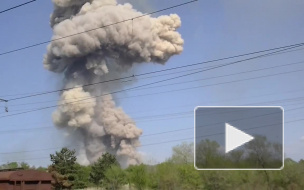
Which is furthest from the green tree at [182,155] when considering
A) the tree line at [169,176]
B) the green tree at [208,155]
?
the green tree at [208,155]

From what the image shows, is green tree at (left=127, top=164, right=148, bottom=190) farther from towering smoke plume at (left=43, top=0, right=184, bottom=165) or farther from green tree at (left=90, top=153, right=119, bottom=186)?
towering smoke plume at (left=43, top=0, right=184, bottom=165)

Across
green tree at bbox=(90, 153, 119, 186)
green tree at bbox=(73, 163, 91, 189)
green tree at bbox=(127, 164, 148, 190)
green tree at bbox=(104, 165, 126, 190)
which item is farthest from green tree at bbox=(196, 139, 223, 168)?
green tree at bbox=(90, 153, 119, 186)

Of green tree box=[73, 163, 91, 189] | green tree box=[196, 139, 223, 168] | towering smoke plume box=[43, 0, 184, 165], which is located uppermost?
towering smoke plume box=[43, 0, 184, 165]

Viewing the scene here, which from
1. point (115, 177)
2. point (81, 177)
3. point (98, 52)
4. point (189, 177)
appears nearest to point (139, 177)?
point (115, 177)

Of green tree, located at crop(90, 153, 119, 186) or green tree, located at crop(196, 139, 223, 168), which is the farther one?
green tree, located at crop(90, 153, 119, 186)

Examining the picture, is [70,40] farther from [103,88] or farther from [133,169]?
[133,169]

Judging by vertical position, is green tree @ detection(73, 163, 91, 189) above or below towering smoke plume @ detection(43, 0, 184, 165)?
below

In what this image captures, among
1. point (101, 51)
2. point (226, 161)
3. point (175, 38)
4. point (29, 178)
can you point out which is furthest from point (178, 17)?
point (226, 161)
